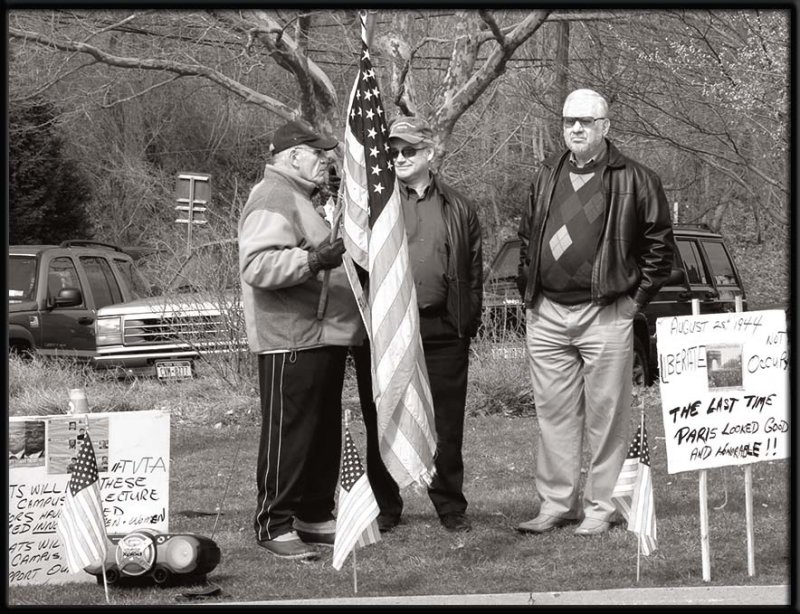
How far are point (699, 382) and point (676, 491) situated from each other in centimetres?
270

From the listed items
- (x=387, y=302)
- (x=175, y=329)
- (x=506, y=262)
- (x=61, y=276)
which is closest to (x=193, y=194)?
(x=61, y=276)

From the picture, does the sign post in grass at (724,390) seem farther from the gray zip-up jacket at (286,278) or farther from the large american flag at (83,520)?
the large american flag at (83,520)

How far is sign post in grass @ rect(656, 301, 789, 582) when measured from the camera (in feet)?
20.0

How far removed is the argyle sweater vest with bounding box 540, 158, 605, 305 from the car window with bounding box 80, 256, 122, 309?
10112mm

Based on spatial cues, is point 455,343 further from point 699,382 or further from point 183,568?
point 183,568

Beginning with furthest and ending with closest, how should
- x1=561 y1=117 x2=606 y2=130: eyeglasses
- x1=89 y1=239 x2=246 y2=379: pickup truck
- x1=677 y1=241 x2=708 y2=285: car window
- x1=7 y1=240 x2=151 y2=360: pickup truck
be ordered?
x1=677 y1=241 x2=708 y2=285: car window
x1=7 y1=240 x2=151 y2=360: pickup truck
x1=89 y1=239 x2=246 y2=379: pickup truck
x1=561 y1=117 x2=606 y2=130: eyeglasses

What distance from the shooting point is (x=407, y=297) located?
662 cm

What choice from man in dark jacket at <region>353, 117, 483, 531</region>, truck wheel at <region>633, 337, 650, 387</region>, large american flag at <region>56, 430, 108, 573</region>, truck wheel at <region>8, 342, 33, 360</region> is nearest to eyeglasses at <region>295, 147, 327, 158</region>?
man in dark jacket at <region>353, 117, 483, 531</region>

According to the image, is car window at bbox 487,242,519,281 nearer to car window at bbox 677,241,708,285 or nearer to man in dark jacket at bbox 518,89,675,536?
car window at bbox 677,241,708,285

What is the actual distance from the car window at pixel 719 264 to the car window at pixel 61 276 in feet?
27.0

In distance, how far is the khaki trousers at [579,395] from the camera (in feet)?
23.8

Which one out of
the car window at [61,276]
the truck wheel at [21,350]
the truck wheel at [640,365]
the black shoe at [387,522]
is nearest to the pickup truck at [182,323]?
the car window at [61,276]

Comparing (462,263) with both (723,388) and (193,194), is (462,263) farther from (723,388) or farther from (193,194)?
(193,194)

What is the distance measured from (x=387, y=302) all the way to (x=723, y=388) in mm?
1714
